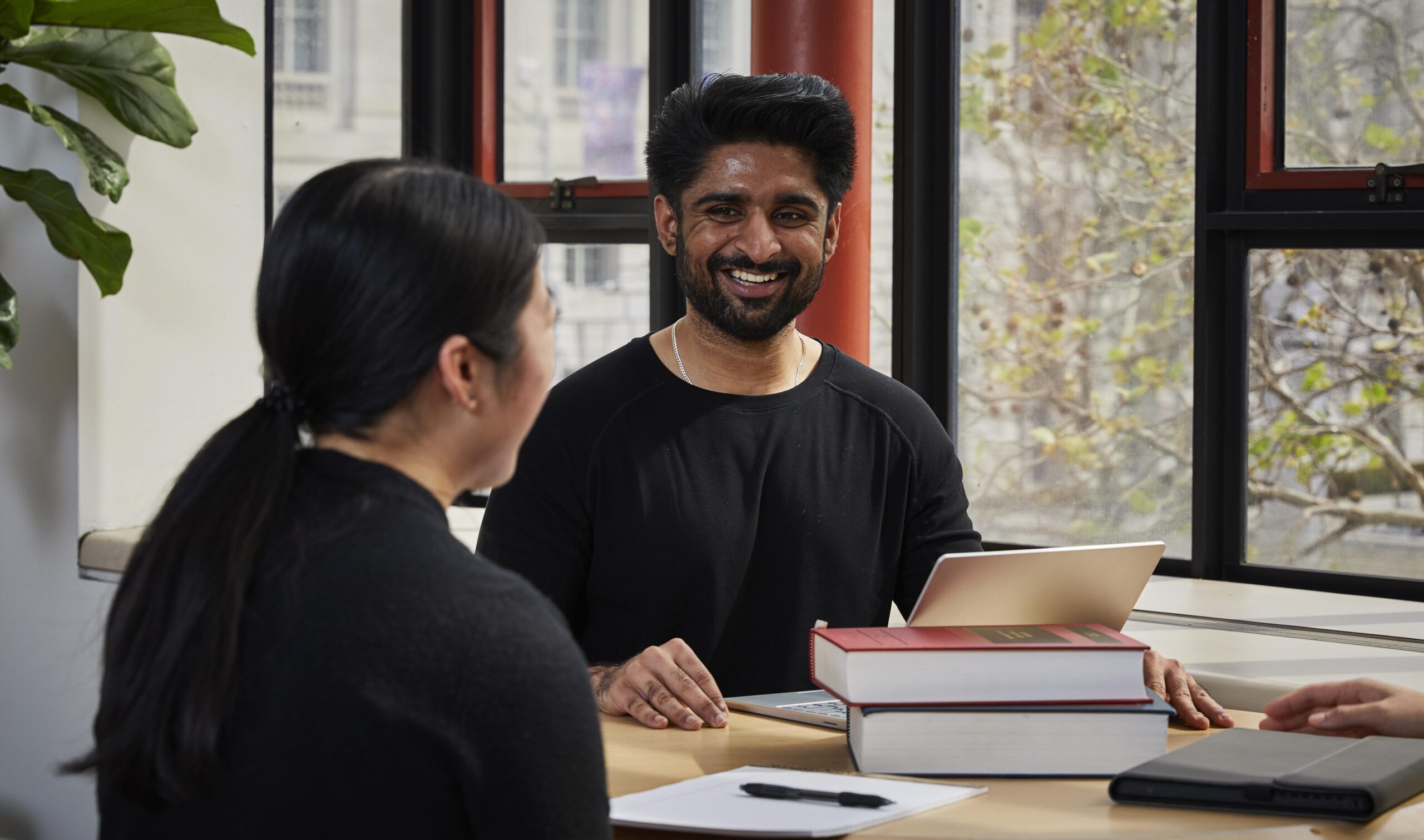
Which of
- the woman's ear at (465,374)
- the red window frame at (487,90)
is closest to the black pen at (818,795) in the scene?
the woman's ear at (465,374)

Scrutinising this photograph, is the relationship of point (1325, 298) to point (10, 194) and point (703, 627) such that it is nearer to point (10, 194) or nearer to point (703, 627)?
point (703, 627)

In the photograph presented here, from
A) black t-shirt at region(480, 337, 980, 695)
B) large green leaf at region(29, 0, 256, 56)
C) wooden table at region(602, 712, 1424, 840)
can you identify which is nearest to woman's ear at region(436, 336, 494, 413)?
wooden table at region(602, 712, 1424, 840)

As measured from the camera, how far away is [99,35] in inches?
107

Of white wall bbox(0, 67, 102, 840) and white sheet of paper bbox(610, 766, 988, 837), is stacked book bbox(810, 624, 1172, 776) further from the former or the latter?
white wall bbox(0, 67, 102, 840)

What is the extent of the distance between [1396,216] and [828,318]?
3.54 feet

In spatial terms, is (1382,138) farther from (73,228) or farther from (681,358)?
(73,228)

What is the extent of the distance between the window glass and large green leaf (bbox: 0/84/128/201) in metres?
0.76

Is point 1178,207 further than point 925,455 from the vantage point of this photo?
Yes

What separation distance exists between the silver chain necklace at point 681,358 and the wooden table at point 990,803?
1.84 feet

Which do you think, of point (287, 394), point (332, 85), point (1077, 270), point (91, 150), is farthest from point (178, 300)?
point (287, 394)

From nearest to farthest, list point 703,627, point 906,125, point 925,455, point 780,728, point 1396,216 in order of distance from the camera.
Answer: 1. point 780,728
2. point 703,627
3. point 925,455
4. point 1396,216
5. point 906,125

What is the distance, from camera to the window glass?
143 inches

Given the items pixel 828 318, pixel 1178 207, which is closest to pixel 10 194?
pixel 828 318

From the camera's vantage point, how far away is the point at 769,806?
1209 millimetres
